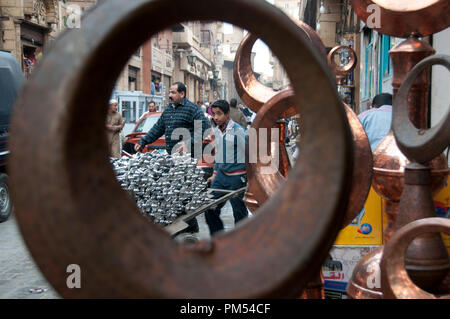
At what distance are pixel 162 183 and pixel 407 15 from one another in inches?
88.6

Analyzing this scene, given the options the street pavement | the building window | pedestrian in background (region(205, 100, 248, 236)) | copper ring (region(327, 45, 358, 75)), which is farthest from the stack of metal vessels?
the building window

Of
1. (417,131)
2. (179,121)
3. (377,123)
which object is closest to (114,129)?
(179,121)

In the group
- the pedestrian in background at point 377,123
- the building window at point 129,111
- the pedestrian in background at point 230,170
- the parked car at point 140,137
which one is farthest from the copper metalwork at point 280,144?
the building window at point 129,111

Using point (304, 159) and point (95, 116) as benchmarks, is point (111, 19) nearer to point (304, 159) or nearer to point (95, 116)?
point (95, 116)

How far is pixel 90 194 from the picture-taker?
0.57m

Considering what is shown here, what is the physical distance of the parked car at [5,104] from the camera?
721 centimetres

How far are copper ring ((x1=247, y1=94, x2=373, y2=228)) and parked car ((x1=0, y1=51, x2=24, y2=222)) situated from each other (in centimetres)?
609

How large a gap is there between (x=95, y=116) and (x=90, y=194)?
0.30ft

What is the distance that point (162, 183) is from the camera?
364 cm

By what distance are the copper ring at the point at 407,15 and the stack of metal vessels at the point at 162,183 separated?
2097 millimetres

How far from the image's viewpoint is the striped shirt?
5.30 m

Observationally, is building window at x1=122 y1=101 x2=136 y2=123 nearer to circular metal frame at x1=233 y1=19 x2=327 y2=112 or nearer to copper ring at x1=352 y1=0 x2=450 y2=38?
circular metal frame at x1=233 y1=19 x2=327 y2=112

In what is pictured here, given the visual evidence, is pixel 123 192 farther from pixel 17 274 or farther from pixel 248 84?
pixel 17 274
